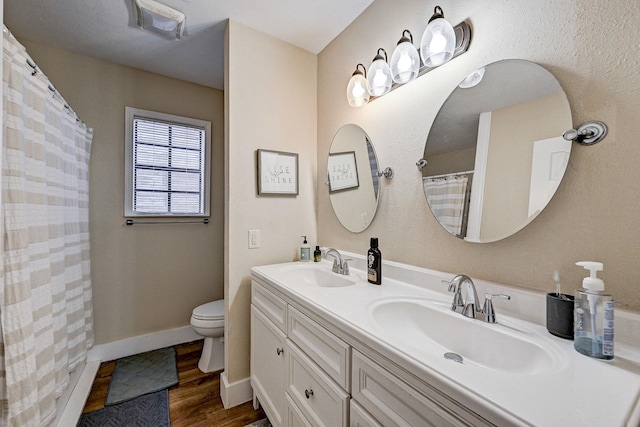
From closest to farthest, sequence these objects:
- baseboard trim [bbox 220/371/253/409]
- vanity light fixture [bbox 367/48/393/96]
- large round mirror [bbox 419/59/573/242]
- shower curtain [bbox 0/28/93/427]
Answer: large round mirror [bbox 419/59/573/242], shower curtain [bbox 0/28/93/427], vanity light fixture [bbox 367/48/393/96], baseboard trim [bbox 220/371/253/409]

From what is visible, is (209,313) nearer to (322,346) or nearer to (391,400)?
(322,346)

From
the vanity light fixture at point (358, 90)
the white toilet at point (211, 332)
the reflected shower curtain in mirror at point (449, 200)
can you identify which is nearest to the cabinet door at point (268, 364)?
the white toilet at point (211, 332)

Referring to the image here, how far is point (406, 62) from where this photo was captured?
1.21m

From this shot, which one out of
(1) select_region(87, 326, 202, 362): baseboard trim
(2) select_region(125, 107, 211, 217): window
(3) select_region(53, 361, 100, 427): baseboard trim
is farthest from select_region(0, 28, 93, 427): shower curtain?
(2) select_region(125, 107, 211, 217): window

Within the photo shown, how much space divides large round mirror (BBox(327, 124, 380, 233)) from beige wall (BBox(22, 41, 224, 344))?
1.41 m

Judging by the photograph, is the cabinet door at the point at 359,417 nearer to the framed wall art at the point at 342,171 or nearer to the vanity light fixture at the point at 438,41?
the framed wall art at the point at 342,171

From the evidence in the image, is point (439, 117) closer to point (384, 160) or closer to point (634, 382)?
point (384, 160)

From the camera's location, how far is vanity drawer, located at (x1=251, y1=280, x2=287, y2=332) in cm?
124

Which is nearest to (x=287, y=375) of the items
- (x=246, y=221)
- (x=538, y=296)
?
(x=246, y=221)

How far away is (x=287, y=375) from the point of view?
3.88 ft

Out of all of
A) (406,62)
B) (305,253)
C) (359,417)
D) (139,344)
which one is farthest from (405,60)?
(139,344)

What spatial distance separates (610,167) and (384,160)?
33.9 inches

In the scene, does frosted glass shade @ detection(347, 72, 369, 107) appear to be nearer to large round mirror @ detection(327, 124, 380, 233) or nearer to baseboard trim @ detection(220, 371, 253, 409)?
large round mirror @ detection(327, 124, 380, 233)

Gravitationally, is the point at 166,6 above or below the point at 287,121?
above
